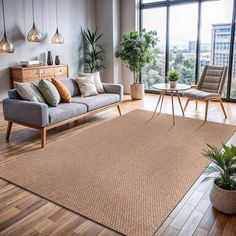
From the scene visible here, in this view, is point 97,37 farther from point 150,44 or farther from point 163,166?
point 163,166

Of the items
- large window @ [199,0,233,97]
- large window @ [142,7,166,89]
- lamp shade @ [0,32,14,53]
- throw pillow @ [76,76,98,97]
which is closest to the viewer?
throw pillow @ [76,76,98,97]

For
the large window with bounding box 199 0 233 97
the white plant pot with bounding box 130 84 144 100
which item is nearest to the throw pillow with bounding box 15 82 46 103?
the white plant pot with bounding box 130 84 144 100

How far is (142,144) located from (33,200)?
5.48 ft

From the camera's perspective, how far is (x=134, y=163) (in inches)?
120

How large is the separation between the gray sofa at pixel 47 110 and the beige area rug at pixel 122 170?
30 centimetres

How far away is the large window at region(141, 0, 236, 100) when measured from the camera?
6105 mm

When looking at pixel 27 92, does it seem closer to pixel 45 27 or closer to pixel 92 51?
pixel 45 27

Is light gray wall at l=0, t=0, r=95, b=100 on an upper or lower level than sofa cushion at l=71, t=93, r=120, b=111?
upper

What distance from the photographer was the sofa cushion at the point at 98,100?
4.40 meters

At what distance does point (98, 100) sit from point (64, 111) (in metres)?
0.82

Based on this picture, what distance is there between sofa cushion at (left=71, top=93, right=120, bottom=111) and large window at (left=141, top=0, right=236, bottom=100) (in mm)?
2561

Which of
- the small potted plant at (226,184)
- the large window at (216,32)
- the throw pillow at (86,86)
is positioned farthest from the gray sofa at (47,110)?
the large window at (216,32)

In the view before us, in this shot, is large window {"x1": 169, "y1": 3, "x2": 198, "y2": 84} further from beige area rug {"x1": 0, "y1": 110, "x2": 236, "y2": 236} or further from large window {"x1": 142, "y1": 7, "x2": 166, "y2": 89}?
beige area rug {"x1": 0, "y1": 110, "x2": 236, "y2": 236}

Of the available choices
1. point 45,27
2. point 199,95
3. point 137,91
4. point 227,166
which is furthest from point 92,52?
point 227,166
